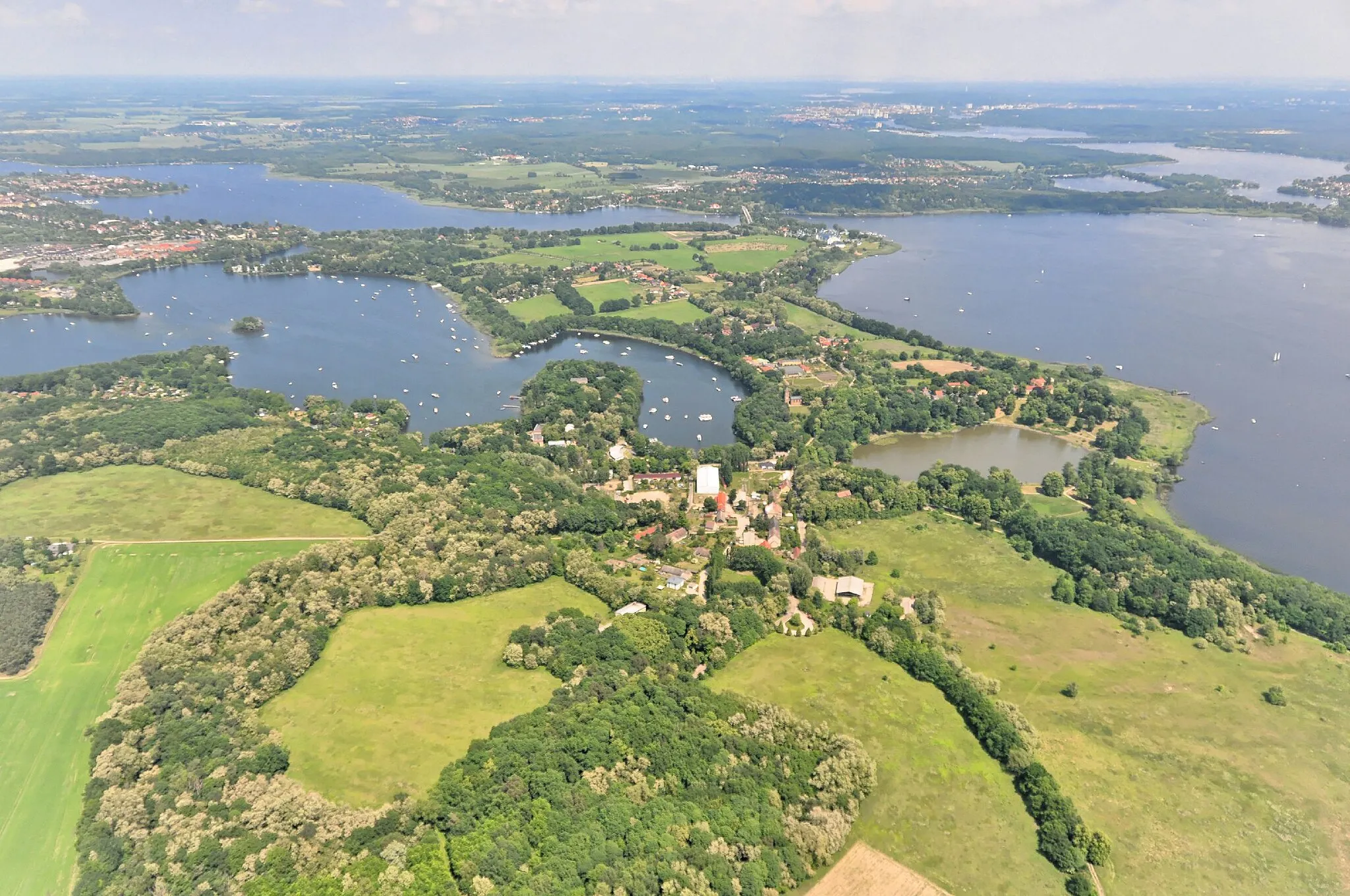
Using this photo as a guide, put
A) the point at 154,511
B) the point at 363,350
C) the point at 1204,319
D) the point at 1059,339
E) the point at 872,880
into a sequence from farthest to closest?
the point at 1204,319, the point at 1059,339, the point at 363,350, the point at 154,511, the point at 872,880

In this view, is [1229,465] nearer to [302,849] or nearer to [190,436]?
[302,849]

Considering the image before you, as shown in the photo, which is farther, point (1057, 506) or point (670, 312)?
point (670, 312)

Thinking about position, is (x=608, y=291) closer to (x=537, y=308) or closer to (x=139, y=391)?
(x=537, y=308)

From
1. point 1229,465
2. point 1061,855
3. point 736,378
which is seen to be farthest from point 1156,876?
point 736,378

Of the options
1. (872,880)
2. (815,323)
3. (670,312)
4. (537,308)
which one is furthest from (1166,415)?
(537,308)

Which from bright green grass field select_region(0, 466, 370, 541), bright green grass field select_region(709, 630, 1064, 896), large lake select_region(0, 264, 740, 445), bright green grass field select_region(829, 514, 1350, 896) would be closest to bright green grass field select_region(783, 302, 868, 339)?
large lake select_region(0, 264, 740, 445)

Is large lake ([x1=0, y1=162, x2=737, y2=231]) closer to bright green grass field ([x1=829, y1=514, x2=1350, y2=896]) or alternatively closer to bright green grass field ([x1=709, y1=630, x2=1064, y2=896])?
bright green grass field ([x1=709, y1=630, x2=1064, y2=896])

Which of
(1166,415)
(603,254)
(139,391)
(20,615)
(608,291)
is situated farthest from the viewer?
(603,254)
